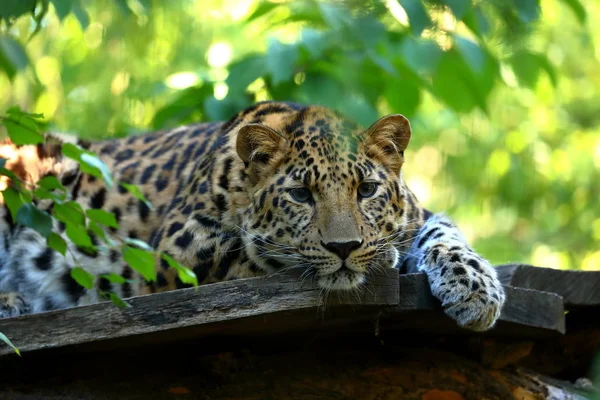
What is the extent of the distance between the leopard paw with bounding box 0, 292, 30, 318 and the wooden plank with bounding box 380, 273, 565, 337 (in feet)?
7.87

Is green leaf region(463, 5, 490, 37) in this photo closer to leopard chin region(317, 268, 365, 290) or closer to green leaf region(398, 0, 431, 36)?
green leaf region(398, 0, 431, 36)

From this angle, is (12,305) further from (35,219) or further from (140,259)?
(140,259)

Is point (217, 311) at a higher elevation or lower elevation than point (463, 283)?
lower

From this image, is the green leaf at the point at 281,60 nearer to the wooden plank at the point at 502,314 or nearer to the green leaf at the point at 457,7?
the wooden plank at the point at 502,314

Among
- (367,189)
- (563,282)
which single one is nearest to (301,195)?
(367,189)

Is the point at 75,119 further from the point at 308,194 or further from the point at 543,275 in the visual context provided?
the point at 543,275

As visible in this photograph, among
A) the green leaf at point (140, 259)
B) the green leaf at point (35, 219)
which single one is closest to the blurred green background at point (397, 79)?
the green leaf at point (35, 219)

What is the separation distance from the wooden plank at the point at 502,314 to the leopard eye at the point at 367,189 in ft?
1.82

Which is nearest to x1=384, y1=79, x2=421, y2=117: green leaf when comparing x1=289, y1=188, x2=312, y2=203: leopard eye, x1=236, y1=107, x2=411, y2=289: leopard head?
x1=236, y1=107, x2=411, y2=289: leopard head

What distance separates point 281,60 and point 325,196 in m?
1.95

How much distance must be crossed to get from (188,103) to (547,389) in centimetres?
408

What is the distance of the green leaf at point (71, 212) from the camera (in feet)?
14.4

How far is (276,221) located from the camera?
4992 millimetres

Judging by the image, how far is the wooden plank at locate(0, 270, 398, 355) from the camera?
14.2 ft
